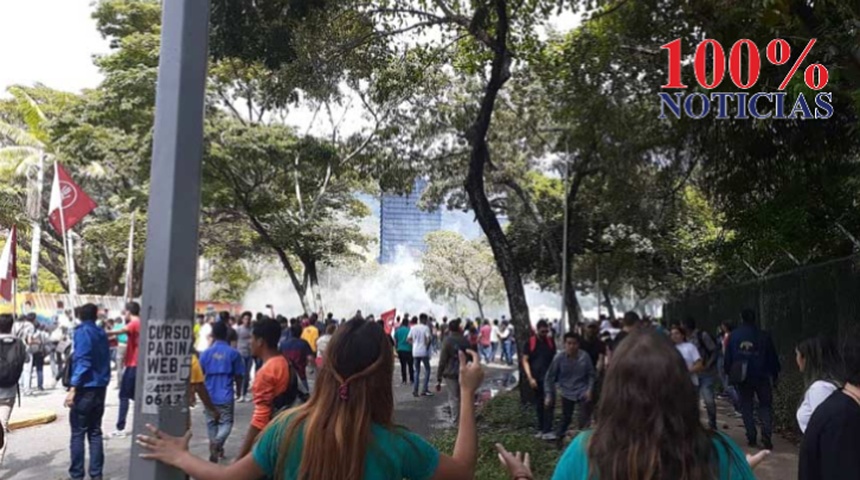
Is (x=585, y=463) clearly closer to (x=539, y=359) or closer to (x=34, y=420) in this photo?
(x=539, y=359)

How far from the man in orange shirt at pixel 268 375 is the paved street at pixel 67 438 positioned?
2888 mm

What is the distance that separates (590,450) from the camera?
208 cm

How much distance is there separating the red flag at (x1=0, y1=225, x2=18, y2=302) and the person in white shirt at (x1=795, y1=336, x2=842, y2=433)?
494 inches

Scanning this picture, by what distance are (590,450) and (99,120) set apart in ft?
84.9

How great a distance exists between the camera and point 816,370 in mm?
4500

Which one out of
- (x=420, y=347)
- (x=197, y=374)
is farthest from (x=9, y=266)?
(x=420, y=347)

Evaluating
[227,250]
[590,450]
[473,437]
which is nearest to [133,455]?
[473,437]

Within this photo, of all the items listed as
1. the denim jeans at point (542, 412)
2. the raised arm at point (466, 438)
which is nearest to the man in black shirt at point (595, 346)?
the denim jeans at point (542, 412)

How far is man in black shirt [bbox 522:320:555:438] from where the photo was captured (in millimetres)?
11195

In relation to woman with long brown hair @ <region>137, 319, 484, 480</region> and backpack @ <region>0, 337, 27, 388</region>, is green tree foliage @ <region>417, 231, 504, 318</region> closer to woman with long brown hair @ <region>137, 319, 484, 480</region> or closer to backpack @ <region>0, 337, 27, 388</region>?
backpack @ <region>0, 337, 27, 388</region>

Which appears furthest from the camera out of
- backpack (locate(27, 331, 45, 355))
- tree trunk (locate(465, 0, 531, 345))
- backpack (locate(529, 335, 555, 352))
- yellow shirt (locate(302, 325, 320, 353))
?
backpack (locate(27, 331, 45, 355))

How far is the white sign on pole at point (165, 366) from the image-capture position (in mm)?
2939

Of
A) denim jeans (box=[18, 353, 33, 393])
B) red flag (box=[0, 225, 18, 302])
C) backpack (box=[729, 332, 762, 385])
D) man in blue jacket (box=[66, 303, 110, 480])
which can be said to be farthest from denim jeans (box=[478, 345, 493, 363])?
man in blue jacket (box=[66, 303, 110, 480])

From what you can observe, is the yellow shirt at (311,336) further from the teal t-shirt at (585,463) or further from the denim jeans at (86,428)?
the teal t-shirt at (585,463)
